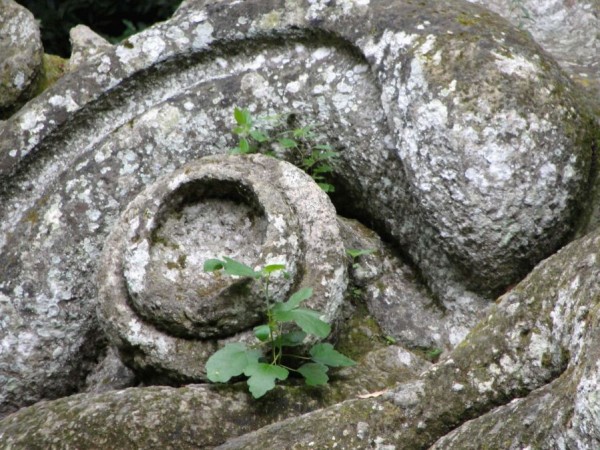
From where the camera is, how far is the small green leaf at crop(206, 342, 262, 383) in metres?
1.73

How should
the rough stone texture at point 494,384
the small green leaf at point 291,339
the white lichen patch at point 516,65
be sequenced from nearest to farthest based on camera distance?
the rough stone texture at point 494,384 < the small green leaf at point 291,339 < the white lichen patch at point 516,65

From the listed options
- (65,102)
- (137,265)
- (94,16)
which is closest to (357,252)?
(137,265)

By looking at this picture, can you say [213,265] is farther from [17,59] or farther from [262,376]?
[17,59]

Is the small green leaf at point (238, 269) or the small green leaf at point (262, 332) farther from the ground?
the small green leaf at point (238, 269)

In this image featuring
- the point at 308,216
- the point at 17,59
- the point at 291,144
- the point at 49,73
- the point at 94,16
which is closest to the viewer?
the point at 308,216

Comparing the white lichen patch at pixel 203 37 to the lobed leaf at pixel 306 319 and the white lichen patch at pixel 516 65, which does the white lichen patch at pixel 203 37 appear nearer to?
the white lichen patch at pixel 516 65

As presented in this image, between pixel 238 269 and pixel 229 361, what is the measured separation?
0.16 meters

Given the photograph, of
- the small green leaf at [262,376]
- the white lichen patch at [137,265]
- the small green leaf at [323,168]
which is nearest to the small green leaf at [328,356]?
the small green leaf at [262,376]

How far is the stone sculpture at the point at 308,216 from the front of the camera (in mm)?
1553

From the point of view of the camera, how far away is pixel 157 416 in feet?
5.57

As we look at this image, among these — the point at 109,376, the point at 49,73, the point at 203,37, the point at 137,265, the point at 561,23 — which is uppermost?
the point at 561,23

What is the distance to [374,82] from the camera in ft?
7.03

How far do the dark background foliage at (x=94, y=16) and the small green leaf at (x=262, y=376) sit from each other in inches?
95.6

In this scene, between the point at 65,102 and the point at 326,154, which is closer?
the point at 326,154
